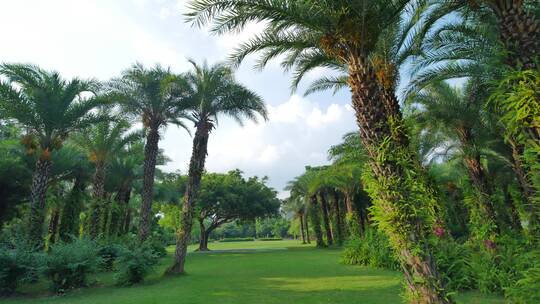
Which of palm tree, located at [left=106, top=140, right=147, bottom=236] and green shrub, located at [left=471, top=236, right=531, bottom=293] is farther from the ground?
A: palm tree, located at [left=106, top=140, right=147, bottom=236]

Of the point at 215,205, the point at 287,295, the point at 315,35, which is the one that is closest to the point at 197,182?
the point at 287,295

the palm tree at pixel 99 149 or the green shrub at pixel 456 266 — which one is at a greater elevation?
the palm tree at pixel 99 149

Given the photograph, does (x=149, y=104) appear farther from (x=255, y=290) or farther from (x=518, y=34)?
(x=518, y=34)

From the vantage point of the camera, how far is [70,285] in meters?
12.6

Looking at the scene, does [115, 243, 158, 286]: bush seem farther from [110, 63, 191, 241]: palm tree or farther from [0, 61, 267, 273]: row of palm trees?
[110, 63, 191, 241]: palm tree

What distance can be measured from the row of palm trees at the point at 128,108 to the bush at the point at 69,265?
3733 millimetres

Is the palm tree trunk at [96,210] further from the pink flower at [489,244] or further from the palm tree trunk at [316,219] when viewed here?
the palm tree trunk at [316,219]

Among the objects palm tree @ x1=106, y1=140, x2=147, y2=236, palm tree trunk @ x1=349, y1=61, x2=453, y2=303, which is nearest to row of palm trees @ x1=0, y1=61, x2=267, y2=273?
palm tree @ x1=106, y1=140, x2=147, y2=236

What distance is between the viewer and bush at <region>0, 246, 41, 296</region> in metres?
11.9

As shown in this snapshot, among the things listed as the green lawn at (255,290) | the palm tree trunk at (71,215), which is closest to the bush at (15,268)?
the green lawn at (255,290)

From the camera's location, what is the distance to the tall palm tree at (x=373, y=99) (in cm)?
663

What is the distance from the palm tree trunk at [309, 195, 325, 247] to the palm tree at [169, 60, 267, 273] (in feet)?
77.7

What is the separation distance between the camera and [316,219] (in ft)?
129

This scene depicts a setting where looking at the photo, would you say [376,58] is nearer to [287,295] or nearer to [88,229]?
[287,295]
